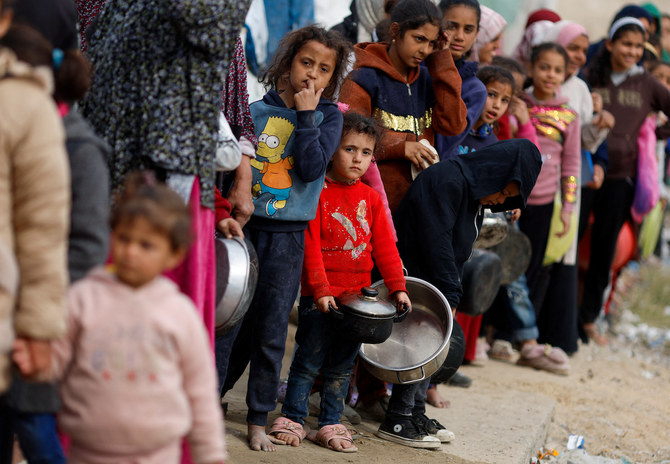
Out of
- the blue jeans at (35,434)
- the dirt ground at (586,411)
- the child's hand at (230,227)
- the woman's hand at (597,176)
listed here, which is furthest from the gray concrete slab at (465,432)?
the woman's hand at (597,176)

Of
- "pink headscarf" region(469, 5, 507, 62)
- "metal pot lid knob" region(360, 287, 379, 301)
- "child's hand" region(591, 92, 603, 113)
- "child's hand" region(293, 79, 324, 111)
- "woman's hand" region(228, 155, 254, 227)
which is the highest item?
"pink headscarf" region(469, 5, 507, 62)

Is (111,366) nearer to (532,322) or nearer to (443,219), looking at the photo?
(443,219)

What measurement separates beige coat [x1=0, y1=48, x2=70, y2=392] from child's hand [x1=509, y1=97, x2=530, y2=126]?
426 cm

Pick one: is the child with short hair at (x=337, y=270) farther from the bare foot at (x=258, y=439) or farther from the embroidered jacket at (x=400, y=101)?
the embroidered jacket at (x=400, y=101)

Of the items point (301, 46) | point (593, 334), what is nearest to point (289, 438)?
point (301, 46)

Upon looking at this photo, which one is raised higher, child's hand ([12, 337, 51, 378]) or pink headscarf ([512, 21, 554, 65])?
pink headscarf ([512, 21, 554, 65])

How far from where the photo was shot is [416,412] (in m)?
4.70

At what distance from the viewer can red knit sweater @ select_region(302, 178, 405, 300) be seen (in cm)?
420

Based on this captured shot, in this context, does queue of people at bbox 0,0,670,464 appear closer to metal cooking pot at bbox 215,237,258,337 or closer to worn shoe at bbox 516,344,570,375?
worn shoe at bbox 516,344,570,375

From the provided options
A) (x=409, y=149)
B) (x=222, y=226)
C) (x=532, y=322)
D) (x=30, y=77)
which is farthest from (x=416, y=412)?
(x=30, y=77)

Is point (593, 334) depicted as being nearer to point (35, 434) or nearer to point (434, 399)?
point (434, 399)

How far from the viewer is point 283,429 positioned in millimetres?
4215

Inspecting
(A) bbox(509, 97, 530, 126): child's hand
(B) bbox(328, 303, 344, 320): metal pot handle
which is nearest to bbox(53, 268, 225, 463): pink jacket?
(B) bbox(328, 303, 344, 320): metal pot handle

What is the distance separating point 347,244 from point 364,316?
0.41 m
